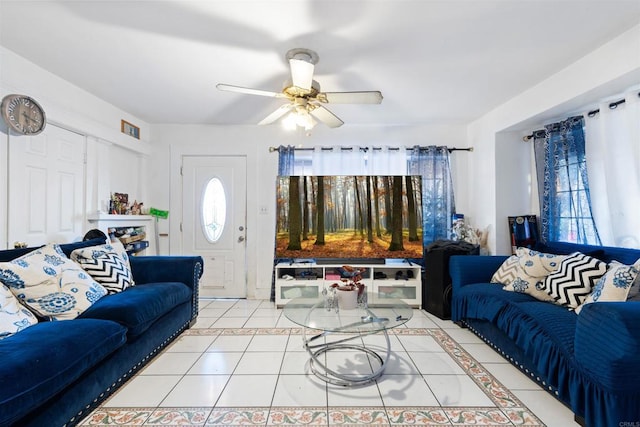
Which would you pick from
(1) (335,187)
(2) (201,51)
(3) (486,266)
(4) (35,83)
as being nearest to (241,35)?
(2) (201,51)

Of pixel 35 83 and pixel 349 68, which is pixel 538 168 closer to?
pixel 349 68

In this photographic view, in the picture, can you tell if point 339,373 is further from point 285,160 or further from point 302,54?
point 285,160

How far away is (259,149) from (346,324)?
277cm

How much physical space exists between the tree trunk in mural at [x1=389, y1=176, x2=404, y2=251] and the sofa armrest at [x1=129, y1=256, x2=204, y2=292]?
2.26 metres

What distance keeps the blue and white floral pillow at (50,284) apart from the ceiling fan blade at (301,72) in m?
1.98

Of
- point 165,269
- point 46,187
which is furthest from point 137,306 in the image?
point 46,187

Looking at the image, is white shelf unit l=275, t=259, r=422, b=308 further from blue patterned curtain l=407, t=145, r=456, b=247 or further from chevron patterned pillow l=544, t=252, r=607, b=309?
chevron patterned pillow l=544, t=252, r=607, b=309

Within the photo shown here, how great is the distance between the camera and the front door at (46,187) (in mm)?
2373

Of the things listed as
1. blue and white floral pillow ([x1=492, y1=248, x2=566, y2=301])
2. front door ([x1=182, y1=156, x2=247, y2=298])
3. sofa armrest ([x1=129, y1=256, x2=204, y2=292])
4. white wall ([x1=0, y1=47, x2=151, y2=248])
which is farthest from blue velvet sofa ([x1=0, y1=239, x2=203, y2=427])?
blue and white floral pillow ([x1=492, y1=248, x2=566, y2=301])

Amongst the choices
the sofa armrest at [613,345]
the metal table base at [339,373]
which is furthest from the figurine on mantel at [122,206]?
the sofa armrest at [613,345]

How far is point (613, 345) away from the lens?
1379 mm

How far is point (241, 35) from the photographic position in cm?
202

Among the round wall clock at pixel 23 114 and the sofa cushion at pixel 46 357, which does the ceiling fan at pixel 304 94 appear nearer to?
the round wall clock at pixel 23 114

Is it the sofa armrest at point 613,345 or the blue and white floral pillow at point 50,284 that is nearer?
the sofa armrest at point 613,345
